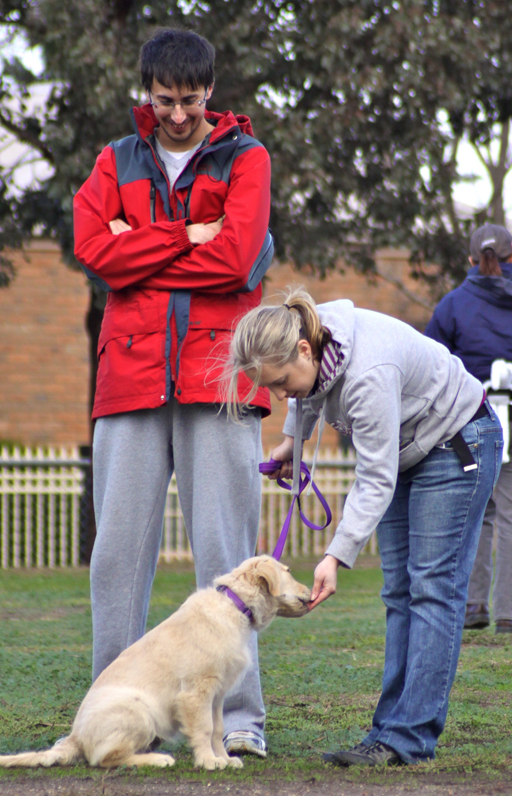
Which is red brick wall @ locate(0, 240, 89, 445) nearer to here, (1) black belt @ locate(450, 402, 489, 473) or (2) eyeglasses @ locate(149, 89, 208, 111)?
(2) eyeglasses @ locate(149, 89, 208, 111)

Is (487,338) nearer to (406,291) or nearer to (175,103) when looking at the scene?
(175,103)

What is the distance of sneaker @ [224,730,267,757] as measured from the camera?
320cm

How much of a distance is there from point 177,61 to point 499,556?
3695 mm

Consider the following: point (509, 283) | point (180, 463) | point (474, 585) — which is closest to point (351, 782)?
point (180, 463)

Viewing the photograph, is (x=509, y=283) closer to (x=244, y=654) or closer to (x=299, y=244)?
(x=244, y=654)

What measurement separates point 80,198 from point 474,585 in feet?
12.2

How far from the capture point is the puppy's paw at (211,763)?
9.82 feet

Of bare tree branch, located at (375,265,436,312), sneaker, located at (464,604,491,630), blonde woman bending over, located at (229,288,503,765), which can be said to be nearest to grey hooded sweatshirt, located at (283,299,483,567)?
blonde woman bending over, located at (229,288,503,765)

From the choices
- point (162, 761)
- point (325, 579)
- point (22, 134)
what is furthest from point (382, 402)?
point (22, 134)

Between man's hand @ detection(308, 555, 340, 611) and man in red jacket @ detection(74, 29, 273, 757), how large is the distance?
1.74 feet

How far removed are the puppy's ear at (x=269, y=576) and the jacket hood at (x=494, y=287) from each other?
318cm

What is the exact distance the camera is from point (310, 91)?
9953 millimetres

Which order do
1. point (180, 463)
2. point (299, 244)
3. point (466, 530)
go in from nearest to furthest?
point (466, 530), point (180, 463), point (299, 244)

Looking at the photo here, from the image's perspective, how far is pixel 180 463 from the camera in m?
3.30
